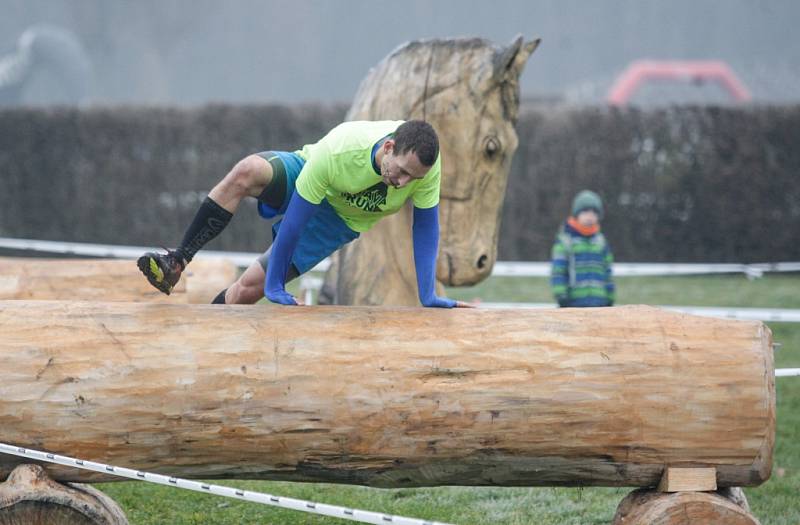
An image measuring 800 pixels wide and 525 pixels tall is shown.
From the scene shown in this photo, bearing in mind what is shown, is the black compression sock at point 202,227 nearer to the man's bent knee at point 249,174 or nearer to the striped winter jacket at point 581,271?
the man's bent knee at point 249,174

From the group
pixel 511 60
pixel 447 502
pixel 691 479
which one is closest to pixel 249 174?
pixel 511 60

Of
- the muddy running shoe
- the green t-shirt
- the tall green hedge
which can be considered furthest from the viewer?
the tall green hedge

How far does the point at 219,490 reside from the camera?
3.63 meters

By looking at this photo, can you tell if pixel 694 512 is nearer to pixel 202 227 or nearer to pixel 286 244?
pixel 286 244

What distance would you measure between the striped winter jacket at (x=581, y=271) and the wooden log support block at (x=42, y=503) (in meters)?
5.17

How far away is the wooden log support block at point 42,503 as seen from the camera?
12.4 feet

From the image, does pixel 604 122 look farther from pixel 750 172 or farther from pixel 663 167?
pixel 750 172

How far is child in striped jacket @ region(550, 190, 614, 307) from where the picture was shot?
27.5 feet

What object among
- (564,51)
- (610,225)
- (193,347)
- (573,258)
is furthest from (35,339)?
(564,51)

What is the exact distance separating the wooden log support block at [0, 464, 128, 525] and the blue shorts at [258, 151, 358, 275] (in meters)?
1.32

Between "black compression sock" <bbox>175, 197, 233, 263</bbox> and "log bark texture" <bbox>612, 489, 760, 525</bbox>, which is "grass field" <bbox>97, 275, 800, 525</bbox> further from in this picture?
"black compression sock" <bbox>175, 197, 233, 263</bbox>

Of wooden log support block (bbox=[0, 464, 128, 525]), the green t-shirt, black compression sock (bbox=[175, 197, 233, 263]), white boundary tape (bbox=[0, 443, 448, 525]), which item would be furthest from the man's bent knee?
wooden log support block (bbox=[0, 464, 128, 525])

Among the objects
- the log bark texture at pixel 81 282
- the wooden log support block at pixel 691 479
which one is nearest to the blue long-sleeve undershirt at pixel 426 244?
the wooden log support block at pixel 691 479

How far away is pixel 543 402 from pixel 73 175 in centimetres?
1328
